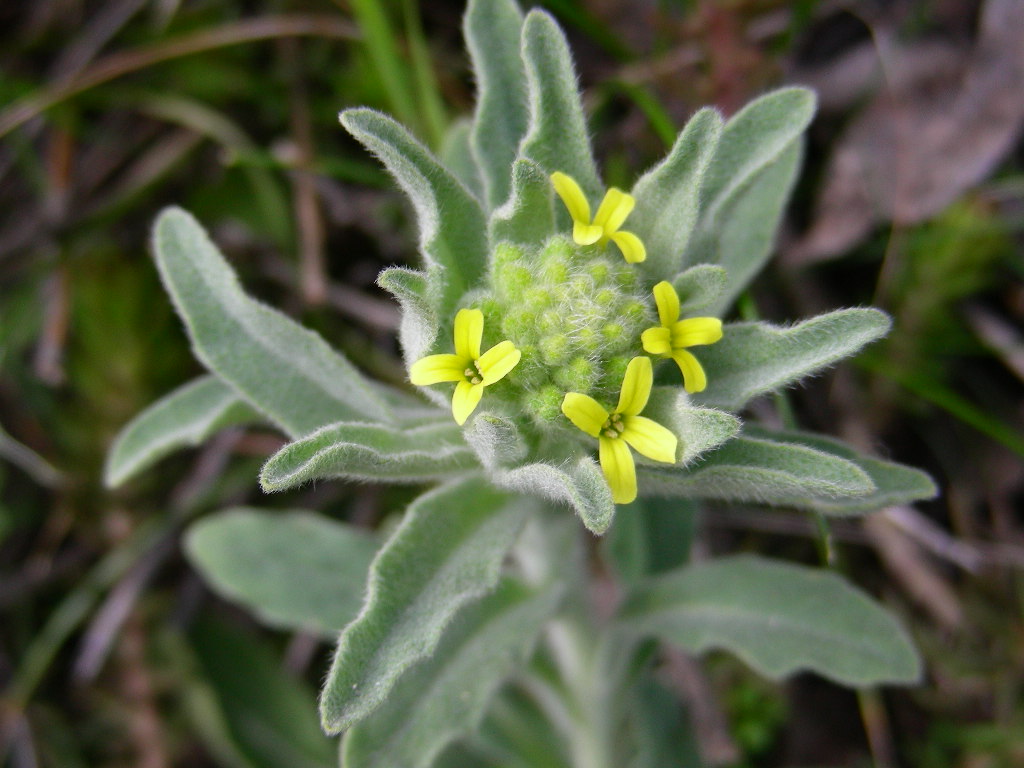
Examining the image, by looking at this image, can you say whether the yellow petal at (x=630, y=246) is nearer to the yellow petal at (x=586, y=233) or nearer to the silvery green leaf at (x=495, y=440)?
the yellow petal at (x=586, y=233)

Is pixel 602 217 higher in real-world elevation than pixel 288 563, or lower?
higher

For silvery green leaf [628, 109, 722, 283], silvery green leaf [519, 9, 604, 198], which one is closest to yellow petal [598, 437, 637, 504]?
silvery green leaf [628, 109, 722, 283]

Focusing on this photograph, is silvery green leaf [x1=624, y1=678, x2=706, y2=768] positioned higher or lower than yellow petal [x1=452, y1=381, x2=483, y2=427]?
lower

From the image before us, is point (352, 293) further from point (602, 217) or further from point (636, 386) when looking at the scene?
point (636, 386)

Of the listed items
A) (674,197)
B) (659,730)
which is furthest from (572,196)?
(659,730)

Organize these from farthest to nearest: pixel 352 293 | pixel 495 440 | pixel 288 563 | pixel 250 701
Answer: pixel 352 293, pixel 250 701, pixel 288 563, pixel 495 440

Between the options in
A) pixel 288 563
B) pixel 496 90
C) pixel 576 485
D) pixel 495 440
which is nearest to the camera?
pixel 576 485

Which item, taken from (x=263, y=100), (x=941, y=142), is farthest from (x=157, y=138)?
(x=941, y=142)

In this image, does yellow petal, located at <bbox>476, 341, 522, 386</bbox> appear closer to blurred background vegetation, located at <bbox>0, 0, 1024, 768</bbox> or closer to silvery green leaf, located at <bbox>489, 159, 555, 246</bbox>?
silvery green leaf, located at <bbox>489, 159, 555, 246</bbox>
